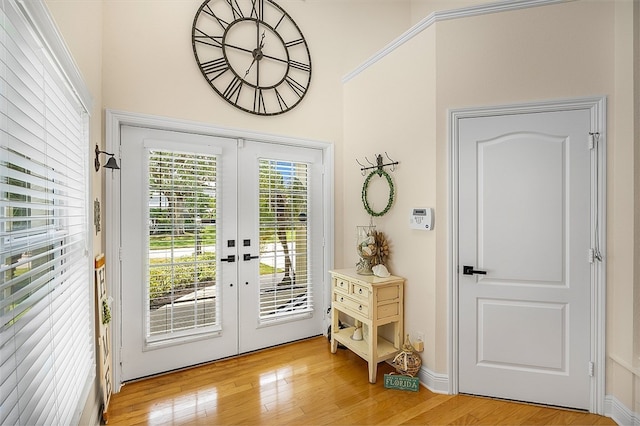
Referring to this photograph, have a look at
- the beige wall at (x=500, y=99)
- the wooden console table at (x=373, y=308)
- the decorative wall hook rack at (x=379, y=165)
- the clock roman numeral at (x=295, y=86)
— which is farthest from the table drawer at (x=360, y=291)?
the clock roman numeral at (x=295, y=86)

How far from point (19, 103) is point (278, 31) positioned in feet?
8.43

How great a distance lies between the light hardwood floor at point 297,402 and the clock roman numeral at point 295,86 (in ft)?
8.66

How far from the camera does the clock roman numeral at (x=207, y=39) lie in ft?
8.51

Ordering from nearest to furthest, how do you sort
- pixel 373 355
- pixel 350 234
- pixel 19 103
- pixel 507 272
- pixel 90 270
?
1. pixel 19 103
2. pixel 90 270
3. pixel 507 272
4. pixel 373 355
5. pixel 350 234

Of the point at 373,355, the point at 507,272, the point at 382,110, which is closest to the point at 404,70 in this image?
the point at 382,110

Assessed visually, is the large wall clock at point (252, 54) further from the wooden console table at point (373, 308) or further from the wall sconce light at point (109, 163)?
the wooden console table at point (373, 308)

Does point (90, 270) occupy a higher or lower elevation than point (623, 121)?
lower

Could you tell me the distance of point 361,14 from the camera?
347 centimetres

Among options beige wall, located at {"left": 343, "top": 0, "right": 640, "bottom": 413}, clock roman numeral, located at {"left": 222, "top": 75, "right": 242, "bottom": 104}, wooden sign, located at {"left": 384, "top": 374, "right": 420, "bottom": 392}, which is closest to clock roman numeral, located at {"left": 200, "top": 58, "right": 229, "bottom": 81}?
clock roman numeral, located at {"left": 222, "top": 75, "right": 242, "bottom": 104}

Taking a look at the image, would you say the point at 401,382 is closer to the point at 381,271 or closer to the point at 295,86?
the point at 381,271

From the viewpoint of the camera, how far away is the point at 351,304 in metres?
2.71

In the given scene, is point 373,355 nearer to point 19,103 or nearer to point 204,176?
point 204,176

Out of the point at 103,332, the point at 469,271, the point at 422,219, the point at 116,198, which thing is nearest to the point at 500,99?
the point at 422,219

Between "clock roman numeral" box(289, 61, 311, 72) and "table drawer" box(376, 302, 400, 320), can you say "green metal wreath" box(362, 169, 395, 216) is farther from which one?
"clock roman numeral" box(289, 61, 311, 72)
